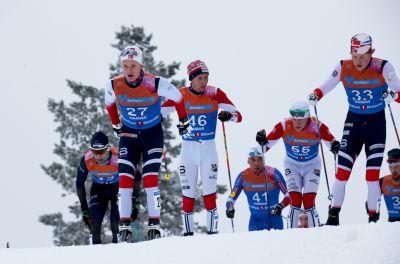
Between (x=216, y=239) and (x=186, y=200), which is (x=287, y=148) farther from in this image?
(x=216, y=239)

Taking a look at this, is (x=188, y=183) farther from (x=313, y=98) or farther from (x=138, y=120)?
(x=313, y=98)

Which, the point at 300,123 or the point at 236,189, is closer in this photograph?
the point at 300,123

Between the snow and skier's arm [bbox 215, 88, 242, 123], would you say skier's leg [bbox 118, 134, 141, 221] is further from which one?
Answer: skier's arm [bbox 215, 88, 242, 123]

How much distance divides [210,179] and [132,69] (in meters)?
2.31

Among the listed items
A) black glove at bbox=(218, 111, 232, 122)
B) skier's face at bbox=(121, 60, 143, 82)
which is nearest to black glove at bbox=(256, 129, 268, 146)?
black glove at bbox=(218, 111, 232, 122)

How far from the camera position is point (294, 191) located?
38.2 ft

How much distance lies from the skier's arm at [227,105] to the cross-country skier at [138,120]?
4.52 ft

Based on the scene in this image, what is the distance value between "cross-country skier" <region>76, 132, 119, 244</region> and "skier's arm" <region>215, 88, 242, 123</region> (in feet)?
6.45

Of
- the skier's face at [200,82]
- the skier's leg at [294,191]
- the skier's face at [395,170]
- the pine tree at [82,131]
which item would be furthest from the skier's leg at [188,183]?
the pine tree at [82,131]

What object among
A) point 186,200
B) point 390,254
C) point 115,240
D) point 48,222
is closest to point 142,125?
point 186,200

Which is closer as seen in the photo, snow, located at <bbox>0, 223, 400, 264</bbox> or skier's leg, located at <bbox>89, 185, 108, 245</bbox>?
snow, located at <bbox>0, 223, 400, 264</bbox>

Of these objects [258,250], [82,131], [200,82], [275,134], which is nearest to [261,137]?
[275,134]

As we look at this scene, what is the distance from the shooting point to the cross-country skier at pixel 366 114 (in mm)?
9500

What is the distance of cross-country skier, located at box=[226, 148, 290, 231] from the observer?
12930 mm
